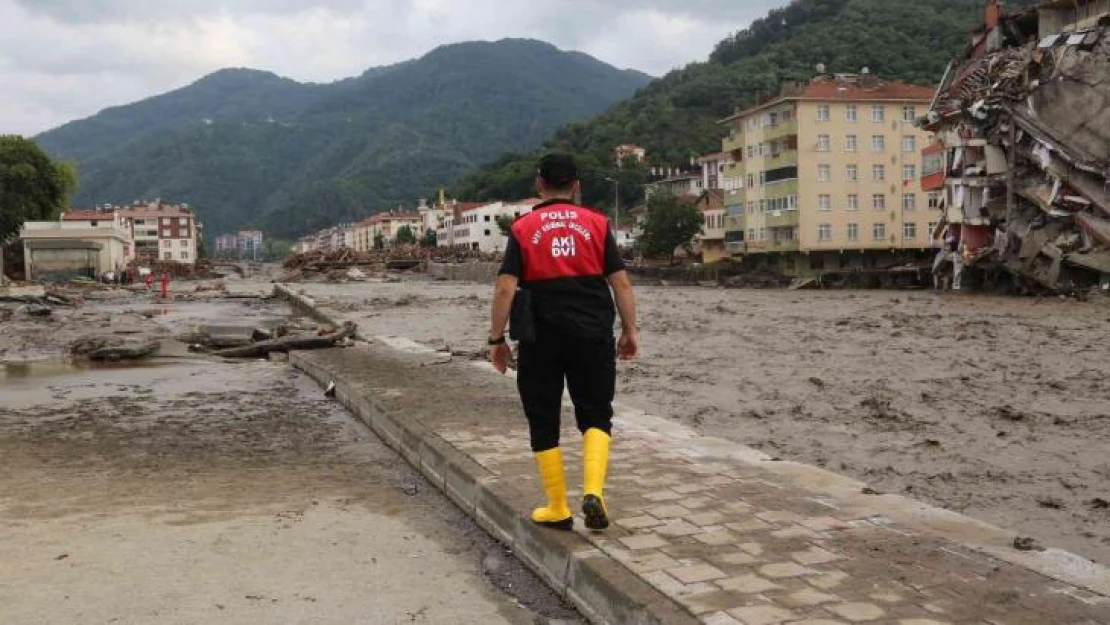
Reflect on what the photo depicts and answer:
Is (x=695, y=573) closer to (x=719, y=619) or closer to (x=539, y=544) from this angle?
(x=719, y=619)

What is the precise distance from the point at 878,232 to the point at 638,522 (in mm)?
73338

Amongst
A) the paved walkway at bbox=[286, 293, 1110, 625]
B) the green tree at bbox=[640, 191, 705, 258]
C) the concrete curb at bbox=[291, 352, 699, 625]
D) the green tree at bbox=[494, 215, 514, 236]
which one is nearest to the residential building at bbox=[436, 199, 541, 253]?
the green tree at bbox=[494, 215, 514, 236]

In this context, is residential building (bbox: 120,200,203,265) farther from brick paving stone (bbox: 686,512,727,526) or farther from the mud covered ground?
brick paving stone (bbox: 686,512,727,526)

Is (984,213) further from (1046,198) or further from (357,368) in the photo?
(357,368)

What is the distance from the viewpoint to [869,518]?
16.7 feet

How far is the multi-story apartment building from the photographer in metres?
72.4

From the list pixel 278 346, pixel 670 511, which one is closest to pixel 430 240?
pixel 278 346

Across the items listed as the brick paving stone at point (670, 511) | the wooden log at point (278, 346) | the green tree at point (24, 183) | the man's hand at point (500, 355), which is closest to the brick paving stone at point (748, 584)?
the brick paving stone at point (670, 511)

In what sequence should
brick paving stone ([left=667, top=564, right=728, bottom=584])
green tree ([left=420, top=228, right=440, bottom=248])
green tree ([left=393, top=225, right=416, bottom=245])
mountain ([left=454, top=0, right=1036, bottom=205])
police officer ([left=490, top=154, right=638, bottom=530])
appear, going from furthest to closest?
1. green tree ([left=393, top=225, right=416, bottom=245])
2. green tree ([left=420, top=228, right=440, bottom=248])
3. mountain ([left=454, top=0, right=1036, bottom=205])
4. police officer ([left=490, top=154, right=638, bottom=530])
5. brick paving stone ([left=667, top=564, right=728, bottom=584])

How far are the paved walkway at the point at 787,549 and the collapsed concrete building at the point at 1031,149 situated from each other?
154 feet

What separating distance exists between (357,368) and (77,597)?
865cm

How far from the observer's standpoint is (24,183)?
242ft

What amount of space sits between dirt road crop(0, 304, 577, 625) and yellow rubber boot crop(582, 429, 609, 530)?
423 millimetres

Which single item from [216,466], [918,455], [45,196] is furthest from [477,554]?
[45,196]
